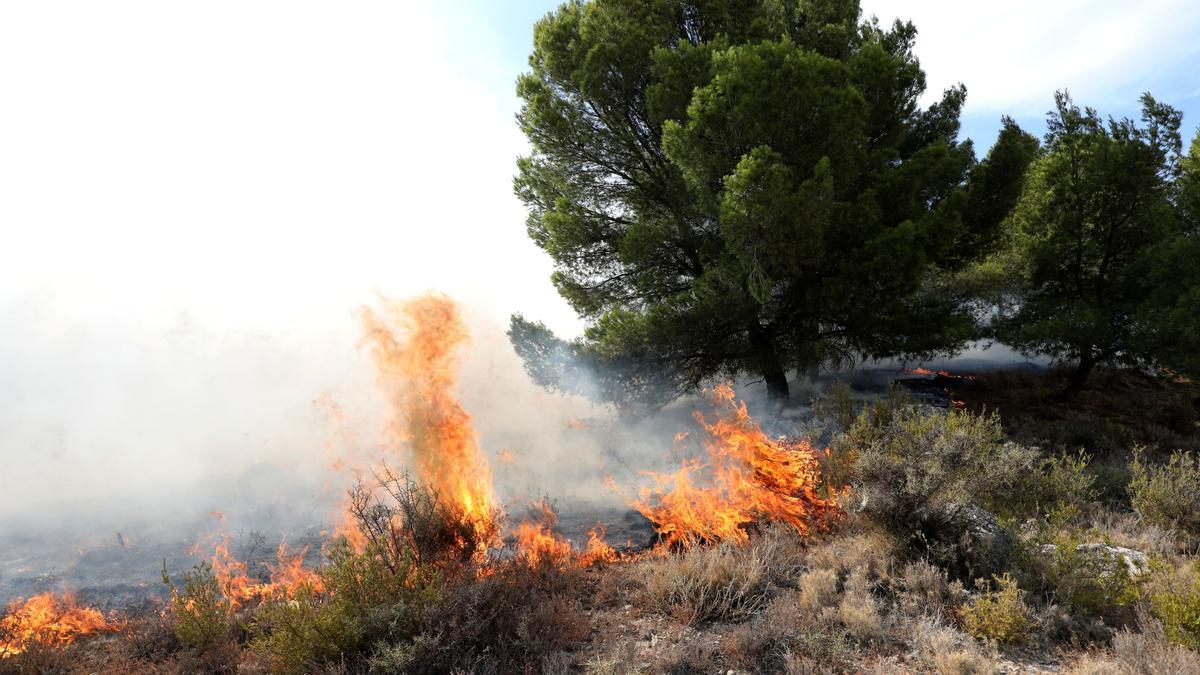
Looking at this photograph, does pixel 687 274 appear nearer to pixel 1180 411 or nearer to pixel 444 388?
pixel 444 388

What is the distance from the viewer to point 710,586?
554cm

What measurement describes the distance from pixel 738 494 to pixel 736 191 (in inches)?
215

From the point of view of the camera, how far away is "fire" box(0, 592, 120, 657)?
19.2 ft

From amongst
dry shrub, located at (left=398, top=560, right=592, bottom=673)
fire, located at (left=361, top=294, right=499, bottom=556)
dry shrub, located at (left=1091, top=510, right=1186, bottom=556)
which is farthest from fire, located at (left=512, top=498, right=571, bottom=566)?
dry shrub, located at (left=1091, top=510, right=1186, bottom=556)

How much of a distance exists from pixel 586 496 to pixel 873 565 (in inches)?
238

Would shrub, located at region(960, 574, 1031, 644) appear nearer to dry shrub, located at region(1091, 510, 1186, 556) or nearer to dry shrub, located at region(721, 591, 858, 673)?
dry shrub, located at region(721, 591, 858, 673)

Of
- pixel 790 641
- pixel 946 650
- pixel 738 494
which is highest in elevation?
pixel 738 494

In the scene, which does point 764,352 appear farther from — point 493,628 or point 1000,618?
point 493,628

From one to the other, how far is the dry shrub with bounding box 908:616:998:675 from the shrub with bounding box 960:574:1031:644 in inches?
5.3

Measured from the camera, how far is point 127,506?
37.3 ft

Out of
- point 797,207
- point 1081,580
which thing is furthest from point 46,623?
point 797,207

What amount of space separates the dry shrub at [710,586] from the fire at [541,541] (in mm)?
1228

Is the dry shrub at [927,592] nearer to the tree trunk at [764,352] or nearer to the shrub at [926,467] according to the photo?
the shrub at [926,467]

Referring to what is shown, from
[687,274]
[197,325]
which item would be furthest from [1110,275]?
[197,325]
